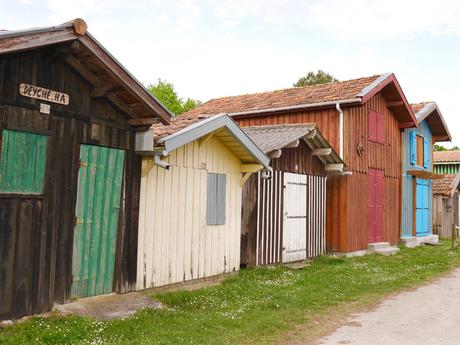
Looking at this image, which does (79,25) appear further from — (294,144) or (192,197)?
(294,144)

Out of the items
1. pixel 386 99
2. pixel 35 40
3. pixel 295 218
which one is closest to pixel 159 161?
pixel 35 40

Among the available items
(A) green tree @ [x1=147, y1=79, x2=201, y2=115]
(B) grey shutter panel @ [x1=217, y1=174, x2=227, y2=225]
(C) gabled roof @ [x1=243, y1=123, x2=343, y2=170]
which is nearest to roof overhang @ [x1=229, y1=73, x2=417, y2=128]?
(C) gabled roof @ [x1=243, y1=123, x2=343, y2=170]

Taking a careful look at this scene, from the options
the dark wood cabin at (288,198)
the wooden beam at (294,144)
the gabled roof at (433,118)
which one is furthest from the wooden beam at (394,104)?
the wooden beam at (294,144)

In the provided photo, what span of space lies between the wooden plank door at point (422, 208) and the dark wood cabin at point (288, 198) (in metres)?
7.54

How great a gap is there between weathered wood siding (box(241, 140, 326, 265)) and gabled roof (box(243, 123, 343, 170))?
0.30 m

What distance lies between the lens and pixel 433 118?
69.2 ft

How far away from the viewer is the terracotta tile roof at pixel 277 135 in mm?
11336

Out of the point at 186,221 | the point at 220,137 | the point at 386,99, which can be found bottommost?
the point at 186,221

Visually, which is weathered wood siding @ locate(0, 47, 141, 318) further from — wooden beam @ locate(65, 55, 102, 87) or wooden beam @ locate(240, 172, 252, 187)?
wooden beam @ locate(240, 172, 252, 187)

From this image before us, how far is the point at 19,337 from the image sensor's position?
5.44 meters

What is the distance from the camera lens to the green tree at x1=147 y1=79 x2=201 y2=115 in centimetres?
4500

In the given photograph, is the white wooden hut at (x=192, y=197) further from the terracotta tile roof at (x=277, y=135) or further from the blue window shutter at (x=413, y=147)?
the blue window shutter at (x=413, y=147)

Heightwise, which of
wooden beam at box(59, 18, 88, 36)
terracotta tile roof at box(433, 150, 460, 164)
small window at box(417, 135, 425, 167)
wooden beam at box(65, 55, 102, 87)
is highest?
terracotta tile roof at box(433, 150, 460, 164)

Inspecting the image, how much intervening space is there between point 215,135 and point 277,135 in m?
3.07
